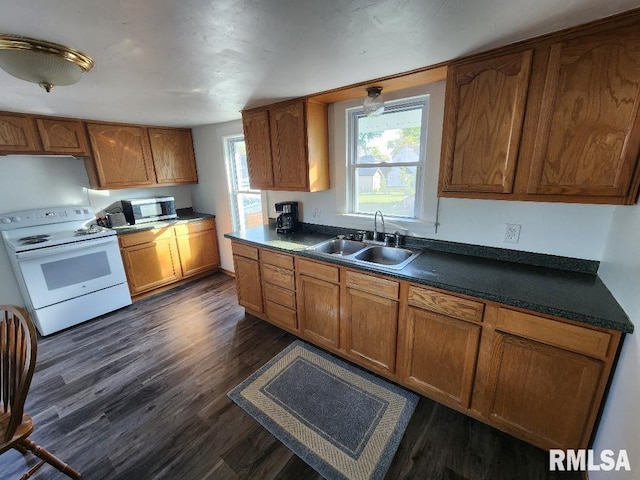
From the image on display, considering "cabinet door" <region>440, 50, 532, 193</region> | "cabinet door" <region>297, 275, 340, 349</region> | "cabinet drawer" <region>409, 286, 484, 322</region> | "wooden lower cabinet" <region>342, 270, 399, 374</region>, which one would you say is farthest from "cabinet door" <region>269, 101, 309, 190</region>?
"cabinet drawer" <region>409, 286, 484, 322</region>

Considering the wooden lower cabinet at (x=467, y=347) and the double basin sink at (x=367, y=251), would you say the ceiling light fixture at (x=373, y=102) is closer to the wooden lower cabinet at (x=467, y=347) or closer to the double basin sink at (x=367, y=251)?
the double basin sink at (x=367, y=251)

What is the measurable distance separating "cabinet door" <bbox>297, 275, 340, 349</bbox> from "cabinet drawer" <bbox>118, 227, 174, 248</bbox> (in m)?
2.20

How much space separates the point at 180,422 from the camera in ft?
5.76

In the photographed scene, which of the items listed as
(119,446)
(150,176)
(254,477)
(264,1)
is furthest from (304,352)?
(150,176)

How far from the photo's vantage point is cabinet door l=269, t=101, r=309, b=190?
2336 millimetres

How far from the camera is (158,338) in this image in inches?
104

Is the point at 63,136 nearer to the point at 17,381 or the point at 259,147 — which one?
the point at 259,147

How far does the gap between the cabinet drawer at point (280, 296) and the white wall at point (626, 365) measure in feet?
6.43

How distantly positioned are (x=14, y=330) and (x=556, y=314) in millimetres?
2597

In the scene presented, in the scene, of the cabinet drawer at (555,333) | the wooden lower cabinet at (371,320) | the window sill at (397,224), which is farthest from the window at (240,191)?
the cabinet drawer at (555,333)

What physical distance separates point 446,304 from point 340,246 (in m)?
1.13

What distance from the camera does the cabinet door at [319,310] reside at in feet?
7.05

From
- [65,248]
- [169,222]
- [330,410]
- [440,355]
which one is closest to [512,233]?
[440,355]

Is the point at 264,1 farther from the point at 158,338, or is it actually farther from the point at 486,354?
the point at 158,338
